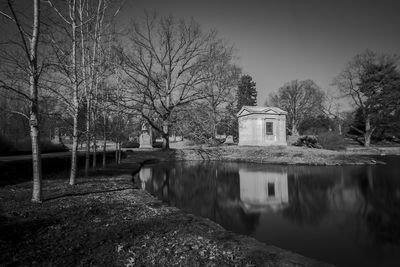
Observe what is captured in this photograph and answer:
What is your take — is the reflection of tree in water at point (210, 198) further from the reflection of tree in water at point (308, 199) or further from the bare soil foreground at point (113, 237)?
the bare soil foreground at point (113, 237)

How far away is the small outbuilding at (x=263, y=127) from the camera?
30891mm

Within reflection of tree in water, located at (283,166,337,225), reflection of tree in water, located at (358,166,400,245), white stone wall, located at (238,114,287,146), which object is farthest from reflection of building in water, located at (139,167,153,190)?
white stone wall, located at (238,114,287,146)

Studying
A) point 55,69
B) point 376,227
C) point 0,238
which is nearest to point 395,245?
point 376,227

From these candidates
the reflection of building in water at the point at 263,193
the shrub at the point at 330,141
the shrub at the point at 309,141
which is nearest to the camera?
the reflection of building in water at the point at 263,193

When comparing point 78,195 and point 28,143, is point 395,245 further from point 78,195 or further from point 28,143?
point 28,143

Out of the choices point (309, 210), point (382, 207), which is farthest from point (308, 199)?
point (382, 207)

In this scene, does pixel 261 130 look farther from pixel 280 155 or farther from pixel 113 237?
pixel 113 237

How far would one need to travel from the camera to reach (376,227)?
6.77 m

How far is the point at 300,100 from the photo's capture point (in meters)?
53.0

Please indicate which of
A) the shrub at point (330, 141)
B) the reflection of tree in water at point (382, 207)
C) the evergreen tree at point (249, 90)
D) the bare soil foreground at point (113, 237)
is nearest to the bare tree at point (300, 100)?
the evergreen tree at point (249, 90)

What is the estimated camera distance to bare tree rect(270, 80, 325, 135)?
51.4m

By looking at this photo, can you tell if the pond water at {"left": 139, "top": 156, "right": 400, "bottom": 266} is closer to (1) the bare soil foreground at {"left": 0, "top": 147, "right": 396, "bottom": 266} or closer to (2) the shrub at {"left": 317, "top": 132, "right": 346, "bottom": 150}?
(1) the bare soil foreground at {"left": 0, "top": 147, "right": 396, "bottom": 266}

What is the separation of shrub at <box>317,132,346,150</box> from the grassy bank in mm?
30676

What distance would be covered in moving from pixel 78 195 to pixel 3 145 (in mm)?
16010
